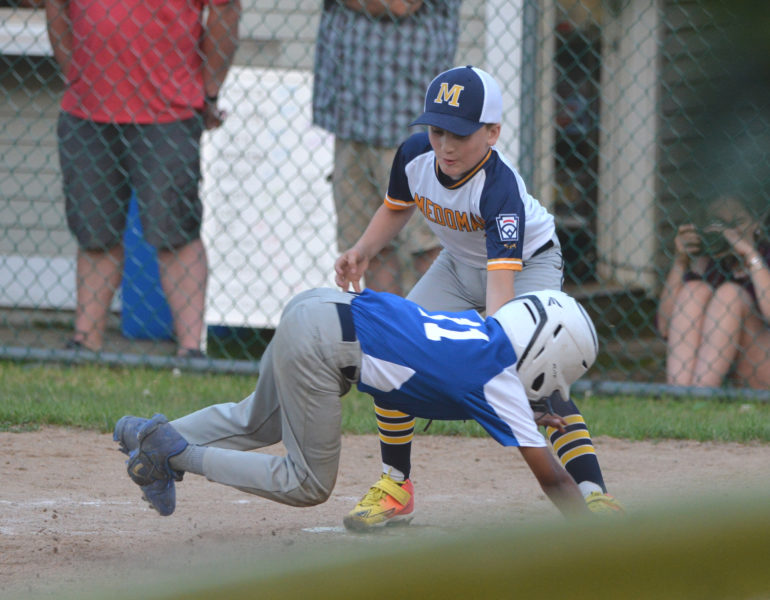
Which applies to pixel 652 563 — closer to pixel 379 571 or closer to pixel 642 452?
pixel 379 571

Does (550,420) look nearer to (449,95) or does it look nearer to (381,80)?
(449,95)

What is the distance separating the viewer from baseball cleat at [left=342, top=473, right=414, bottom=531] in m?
3.29

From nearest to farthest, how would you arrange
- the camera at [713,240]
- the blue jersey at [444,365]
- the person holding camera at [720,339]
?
the camera at [713,240] → the blue jersey at [444,365] → the person holding camera at [720,339]

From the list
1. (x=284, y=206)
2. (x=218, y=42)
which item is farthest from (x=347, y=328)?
(x=284, y=206)

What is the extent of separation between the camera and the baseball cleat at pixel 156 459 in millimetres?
2932

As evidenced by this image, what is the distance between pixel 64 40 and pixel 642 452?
3.58 meters

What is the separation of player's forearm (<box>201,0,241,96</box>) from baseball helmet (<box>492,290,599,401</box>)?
312cm

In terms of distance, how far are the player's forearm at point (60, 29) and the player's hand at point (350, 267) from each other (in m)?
2.74

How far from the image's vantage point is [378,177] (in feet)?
18.1

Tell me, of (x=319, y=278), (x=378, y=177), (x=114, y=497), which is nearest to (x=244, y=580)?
(x=114, y=497)

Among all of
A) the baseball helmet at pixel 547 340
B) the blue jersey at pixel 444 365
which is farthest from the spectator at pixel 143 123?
the baseball helmet at pixel 547 340

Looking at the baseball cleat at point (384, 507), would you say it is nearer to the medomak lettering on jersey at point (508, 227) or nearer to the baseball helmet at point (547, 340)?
the baseball helmet at point (547, 340)

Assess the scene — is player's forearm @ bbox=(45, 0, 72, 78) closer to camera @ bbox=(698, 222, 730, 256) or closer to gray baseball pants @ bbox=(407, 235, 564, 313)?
gray baseball pants @ bbox=(407, 235, 564, 313)

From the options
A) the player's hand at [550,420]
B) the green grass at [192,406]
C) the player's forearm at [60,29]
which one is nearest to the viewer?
the player's hand at [550,420]
